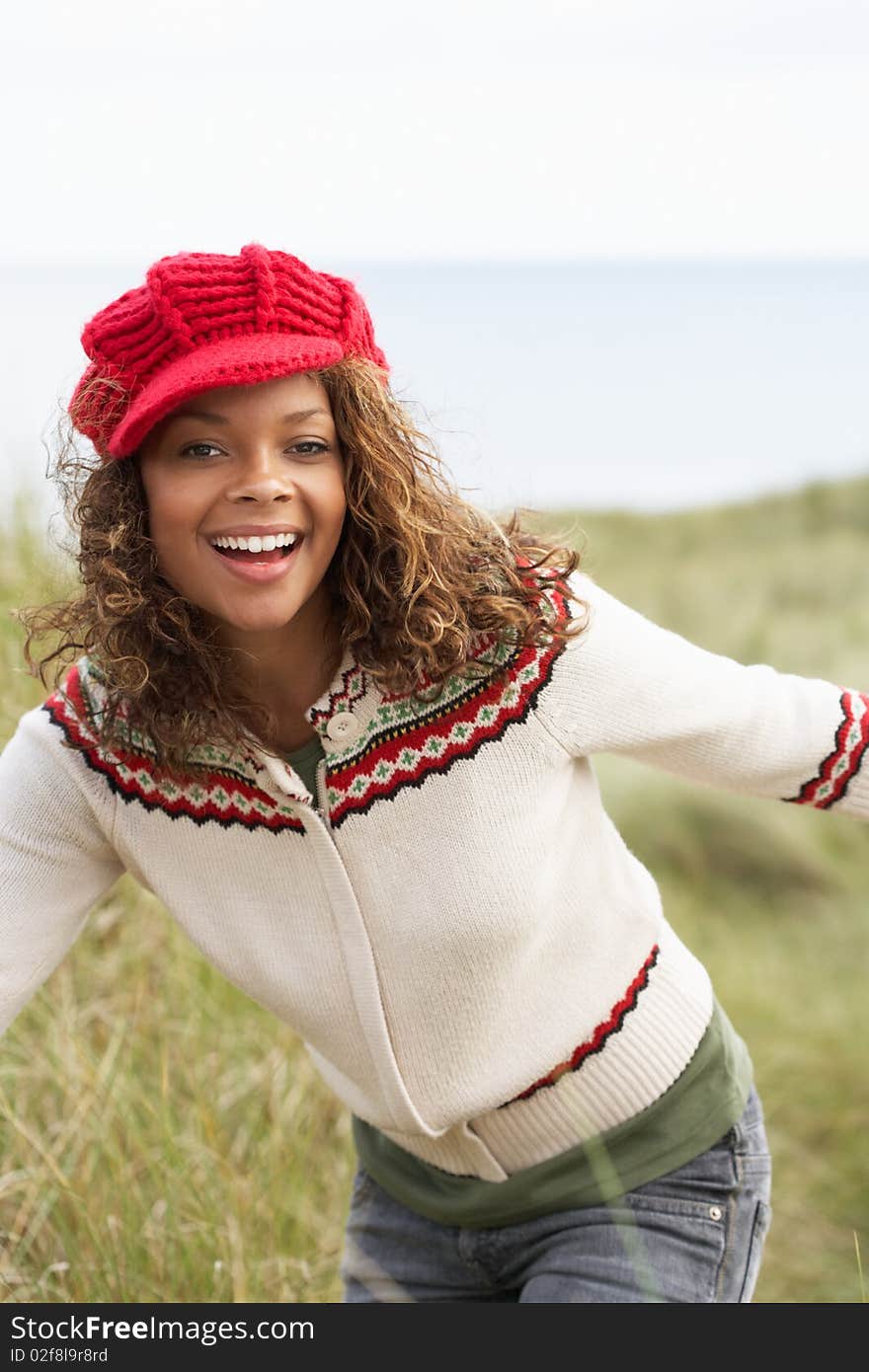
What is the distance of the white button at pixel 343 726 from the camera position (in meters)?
1.91

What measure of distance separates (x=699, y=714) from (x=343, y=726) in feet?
1.52

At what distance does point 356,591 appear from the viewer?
192 cm

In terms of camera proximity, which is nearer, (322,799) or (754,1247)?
(322,799)

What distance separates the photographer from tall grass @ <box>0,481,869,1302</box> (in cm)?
254

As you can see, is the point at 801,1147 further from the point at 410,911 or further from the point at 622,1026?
the point at 410,911

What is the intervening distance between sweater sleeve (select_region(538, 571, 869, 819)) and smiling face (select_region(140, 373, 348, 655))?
13.9 inches

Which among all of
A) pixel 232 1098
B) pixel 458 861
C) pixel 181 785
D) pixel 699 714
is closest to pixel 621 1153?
pixel 458 861

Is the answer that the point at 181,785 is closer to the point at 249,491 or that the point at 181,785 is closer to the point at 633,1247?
the point at 249,491

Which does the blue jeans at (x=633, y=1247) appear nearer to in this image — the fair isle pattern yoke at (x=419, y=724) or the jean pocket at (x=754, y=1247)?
the jean pocket at (x=754, y=1247)

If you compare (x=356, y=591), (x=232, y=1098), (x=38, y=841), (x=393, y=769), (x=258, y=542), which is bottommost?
(x=232, y=1098)


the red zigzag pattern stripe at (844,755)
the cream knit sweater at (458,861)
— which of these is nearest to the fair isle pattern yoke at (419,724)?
the cream knit sweater at (458,861)

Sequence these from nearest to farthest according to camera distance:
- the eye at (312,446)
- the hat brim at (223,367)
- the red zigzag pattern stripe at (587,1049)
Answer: the hat brim at (223,367) < the eye at (312,446) < the red zigzag pattern stripe at (587,1049)

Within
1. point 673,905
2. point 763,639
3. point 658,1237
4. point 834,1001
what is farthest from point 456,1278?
point 763,639

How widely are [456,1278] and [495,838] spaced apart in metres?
0.73
